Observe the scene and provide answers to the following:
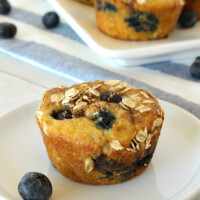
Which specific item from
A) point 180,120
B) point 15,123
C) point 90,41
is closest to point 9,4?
point 90,41

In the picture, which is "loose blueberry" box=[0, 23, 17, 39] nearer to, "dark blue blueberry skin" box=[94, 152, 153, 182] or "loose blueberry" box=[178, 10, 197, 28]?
"loose blueberry" box=[178, 10, 197, 28]

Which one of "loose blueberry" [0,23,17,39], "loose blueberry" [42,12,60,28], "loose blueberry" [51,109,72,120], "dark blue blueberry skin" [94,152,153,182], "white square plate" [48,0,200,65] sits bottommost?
"loose blueberry" [0,23,17,39]

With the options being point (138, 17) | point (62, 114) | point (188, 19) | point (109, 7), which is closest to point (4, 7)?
point (109, 7)

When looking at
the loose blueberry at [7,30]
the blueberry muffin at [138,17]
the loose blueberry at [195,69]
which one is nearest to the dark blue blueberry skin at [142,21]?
the blueberry muffin at [138,17]

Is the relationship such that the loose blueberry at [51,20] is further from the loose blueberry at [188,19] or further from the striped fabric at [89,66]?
the loose blueberry at [188,19]

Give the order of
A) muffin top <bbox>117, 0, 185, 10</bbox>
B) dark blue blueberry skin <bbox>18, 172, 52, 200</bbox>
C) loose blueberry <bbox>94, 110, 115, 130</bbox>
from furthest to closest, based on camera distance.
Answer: muffin top <bbox>117, 0, 185, 10</bbox> < loose blueberry <bbox>94, 110, 115, 130</bbox> < dark blue blueberry skin <bbox>18, 172, 52, 200</bbox>

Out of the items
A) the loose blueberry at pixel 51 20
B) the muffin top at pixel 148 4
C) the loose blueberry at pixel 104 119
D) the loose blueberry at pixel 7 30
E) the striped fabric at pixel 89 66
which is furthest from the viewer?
the loose blueberry at pixel 51 20

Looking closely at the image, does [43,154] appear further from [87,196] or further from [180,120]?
[180,120]

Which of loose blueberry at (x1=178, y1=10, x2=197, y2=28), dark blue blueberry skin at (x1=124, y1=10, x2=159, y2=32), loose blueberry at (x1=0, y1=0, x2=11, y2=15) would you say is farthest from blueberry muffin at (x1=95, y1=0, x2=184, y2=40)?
loose blueberry at (x1=0, y1=0, x2=11, y2=15)

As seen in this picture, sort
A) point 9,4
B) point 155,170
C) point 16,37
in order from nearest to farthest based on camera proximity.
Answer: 1. point 155,170
2. point 16,37
3. point 9,4
